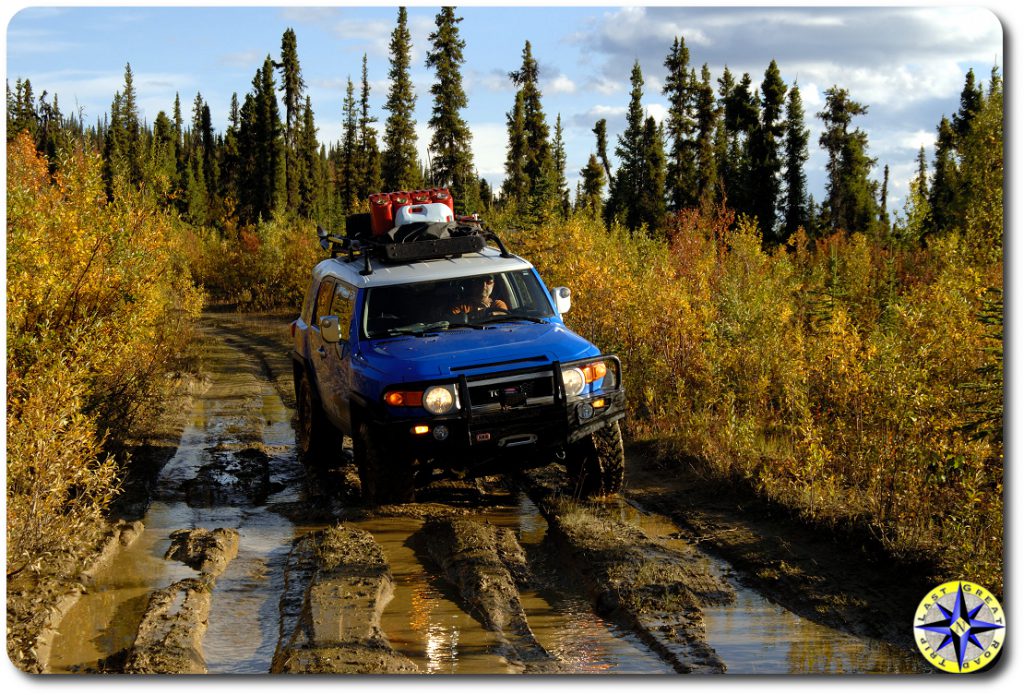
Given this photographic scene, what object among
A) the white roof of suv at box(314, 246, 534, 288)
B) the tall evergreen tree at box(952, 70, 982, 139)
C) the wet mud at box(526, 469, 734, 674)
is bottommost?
the wet mud at box(526, 469, 734, 674)

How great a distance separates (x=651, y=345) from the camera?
12.3 meters

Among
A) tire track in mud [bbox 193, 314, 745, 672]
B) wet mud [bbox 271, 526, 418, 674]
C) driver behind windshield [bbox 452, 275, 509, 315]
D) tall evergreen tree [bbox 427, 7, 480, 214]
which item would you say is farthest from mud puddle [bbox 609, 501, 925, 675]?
tall evergreen tree [bbox 427, 7, 480, 214]

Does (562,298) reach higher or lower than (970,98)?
lower

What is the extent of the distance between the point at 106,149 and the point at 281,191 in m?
12.6

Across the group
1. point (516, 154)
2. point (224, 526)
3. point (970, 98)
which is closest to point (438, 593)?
point (224, 526)

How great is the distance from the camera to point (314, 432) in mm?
10422

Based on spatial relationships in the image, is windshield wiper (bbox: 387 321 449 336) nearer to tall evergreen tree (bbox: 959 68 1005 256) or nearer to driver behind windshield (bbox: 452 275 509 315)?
driver behind windshield (bbox: 452 275 509 315)

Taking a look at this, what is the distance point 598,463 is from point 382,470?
186 cm

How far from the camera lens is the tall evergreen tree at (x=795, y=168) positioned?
56500mm

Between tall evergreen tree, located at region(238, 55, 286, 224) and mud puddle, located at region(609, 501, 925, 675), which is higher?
tall evergreen tree, located at region(238, 55, 286, 224)

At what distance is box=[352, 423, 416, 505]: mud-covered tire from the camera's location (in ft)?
26.6

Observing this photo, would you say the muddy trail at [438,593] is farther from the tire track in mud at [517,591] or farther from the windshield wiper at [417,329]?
the windshield wiper at [417,329]

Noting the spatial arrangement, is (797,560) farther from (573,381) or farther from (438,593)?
(438,593)

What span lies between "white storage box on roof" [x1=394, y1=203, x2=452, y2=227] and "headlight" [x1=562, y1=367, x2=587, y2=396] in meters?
3.00
